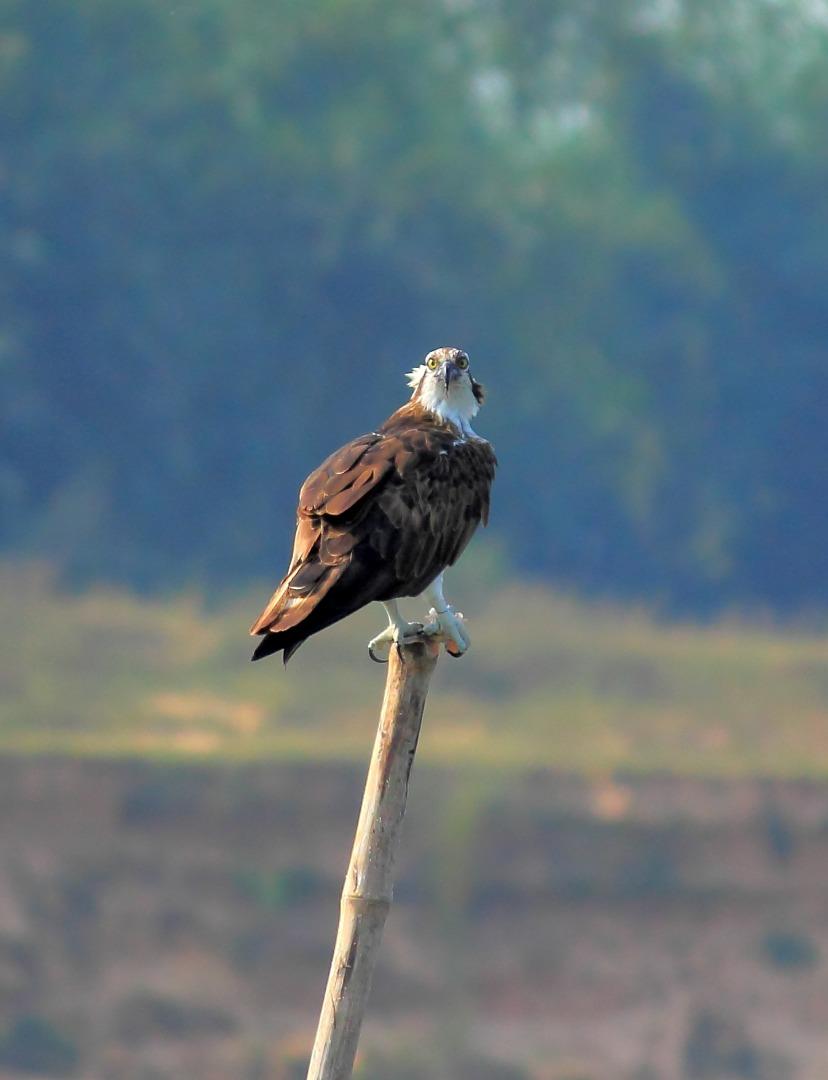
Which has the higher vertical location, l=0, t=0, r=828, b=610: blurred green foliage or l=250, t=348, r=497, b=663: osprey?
l=0, t=0, r=828, b=610: blurred green foliage

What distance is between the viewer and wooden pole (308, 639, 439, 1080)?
5.06 meters

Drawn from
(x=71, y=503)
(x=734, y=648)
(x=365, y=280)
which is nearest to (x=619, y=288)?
(x=365, y=280)

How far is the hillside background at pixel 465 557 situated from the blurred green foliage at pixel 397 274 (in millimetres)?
67

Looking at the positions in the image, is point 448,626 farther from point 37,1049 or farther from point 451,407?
point 37,1049

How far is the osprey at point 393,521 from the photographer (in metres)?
5.80

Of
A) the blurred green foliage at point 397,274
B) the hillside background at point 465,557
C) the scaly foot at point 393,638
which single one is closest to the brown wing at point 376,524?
the scaly foot at point 393,638

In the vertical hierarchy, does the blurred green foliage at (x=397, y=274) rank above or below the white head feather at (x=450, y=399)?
above

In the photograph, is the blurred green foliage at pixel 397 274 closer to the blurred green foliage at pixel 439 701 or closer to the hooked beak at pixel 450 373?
the blurred green foliage at pixel 439 701

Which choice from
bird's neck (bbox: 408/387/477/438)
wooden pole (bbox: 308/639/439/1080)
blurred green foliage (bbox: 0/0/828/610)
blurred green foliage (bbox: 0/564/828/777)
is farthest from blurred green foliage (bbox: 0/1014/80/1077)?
wooden pole (bbox: 308/639/439/1080)

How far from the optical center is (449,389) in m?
6.96

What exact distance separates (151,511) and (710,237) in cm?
997

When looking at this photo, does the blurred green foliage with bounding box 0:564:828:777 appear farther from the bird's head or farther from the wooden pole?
the wooden pole

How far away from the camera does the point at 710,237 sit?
34062 millimetres

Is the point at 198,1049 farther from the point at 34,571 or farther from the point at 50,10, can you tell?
the point at 50,10
